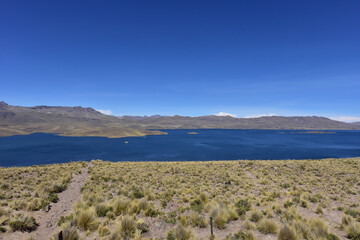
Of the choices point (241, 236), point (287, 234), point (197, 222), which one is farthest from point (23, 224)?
point (287, 234)

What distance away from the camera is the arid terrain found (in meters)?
7.93

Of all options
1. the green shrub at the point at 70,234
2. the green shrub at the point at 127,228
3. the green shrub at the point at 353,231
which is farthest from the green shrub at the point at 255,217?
the green shrub at the point at 70,234

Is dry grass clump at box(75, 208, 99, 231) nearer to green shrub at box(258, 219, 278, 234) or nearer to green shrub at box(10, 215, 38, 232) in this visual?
green shrub at box(10, 215, 38, 232)

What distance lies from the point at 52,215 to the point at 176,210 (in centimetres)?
727

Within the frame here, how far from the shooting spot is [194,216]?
9242mm

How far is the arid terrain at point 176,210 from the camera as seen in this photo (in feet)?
26.0

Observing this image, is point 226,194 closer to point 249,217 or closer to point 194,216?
point 249,217

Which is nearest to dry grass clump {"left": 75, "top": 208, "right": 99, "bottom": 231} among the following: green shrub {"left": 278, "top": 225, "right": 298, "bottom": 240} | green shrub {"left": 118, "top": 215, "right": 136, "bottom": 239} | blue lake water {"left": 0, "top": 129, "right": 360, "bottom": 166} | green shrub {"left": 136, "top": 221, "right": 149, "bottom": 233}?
green shrub {"left": 118, "top": 215, "right": 136, "bottom": 239}

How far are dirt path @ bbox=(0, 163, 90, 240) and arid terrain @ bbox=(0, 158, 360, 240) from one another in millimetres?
35

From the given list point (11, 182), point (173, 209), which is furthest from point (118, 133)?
point (173, 209)

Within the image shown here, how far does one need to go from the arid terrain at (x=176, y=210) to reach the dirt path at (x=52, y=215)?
0.11ft

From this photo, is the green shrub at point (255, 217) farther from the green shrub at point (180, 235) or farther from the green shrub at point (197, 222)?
the green shrub at point (180, 235)

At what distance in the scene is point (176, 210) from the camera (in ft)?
36.1

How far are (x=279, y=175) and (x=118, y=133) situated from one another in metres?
144
